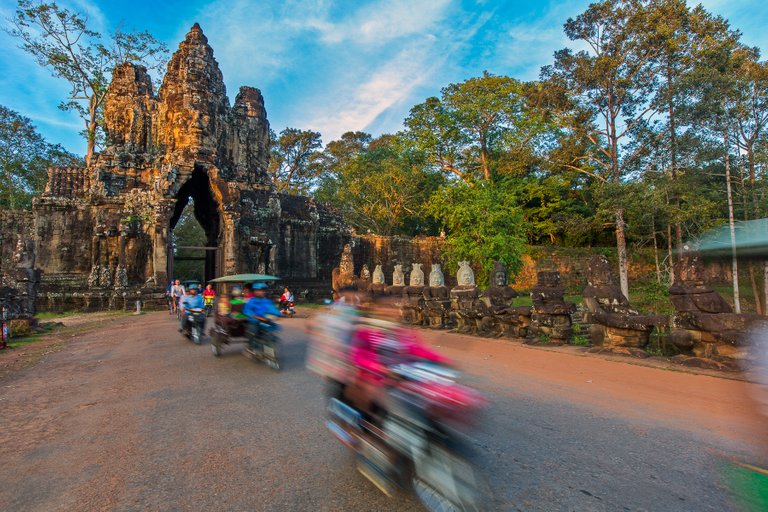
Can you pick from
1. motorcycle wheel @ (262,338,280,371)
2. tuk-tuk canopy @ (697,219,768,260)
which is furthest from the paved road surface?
tuk-tuk canopy @ (697,219,768,260)

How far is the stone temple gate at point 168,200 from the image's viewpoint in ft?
65.2

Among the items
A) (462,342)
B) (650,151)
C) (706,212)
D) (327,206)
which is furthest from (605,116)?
(462,342)

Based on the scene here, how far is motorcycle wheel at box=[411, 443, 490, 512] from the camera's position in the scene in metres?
2.21

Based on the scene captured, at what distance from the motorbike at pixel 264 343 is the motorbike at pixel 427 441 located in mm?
3799

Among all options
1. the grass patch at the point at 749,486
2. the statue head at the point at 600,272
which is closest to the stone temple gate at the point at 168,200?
the statue head at the point at 600,272

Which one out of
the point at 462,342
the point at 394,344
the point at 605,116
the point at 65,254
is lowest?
the point at 462,342

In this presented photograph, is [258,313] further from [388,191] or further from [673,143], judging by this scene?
[388,191]

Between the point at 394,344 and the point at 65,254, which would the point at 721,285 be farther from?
the point at 65,254

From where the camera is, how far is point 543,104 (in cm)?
2312

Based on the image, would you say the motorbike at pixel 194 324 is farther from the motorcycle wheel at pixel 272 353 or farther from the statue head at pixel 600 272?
the statue head at pixel 600 272

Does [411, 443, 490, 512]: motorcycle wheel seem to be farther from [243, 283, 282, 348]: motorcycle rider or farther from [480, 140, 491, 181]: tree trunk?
[480, 140, 491, 181]: tree trunk

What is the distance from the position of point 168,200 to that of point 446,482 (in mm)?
21083

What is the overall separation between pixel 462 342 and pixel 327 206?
19.0 meters

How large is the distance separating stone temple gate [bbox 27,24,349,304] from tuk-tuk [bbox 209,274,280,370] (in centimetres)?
1363
